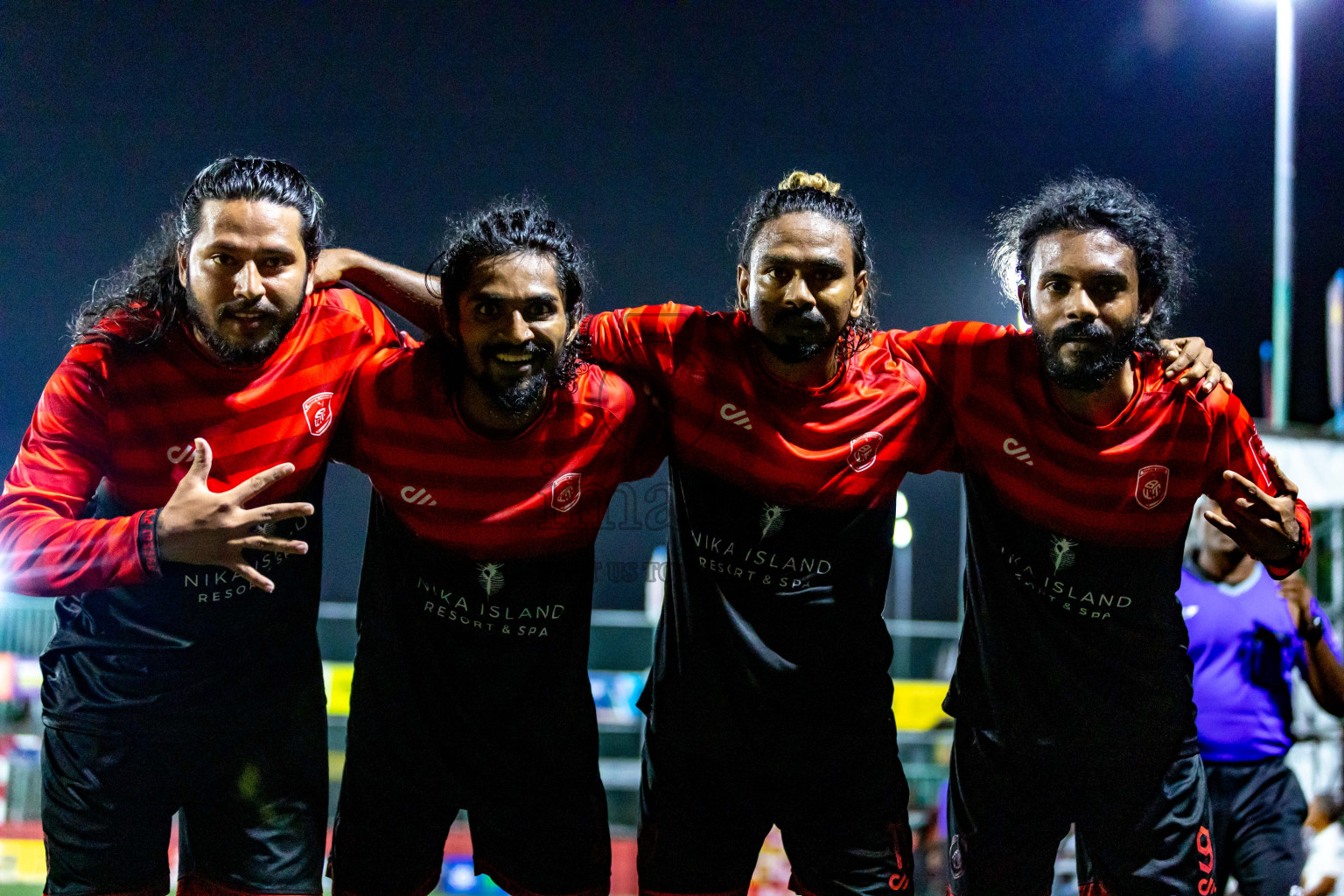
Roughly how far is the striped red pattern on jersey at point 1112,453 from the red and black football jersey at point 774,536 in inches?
8.3

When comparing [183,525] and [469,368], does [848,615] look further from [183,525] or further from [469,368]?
[183,525]

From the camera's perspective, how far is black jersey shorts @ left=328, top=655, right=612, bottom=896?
2.35 metres

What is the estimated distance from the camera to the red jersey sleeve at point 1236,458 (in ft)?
8.01

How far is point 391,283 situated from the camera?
257 centimetres

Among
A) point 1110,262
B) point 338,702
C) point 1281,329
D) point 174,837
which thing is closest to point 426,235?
point 338,702

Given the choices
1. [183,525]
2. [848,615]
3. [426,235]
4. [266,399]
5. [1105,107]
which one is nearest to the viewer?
[183,525]

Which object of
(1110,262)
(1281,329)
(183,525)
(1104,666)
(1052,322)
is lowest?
(1104,666)

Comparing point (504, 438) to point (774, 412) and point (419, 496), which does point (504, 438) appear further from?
point (774, 412)

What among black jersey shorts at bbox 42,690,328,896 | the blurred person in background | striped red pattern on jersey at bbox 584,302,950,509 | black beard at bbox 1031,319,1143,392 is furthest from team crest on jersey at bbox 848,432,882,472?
the blurred person in background

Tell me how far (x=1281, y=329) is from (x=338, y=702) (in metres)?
6.70

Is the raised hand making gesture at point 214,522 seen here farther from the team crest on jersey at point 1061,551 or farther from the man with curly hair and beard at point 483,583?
the team crest on jersey at point 1061,551

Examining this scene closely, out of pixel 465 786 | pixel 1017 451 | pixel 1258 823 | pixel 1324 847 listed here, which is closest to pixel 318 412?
pixel 465 786

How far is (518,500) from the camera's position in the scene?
7.66 feet

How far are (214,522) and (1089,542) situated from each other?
2.13 metres
